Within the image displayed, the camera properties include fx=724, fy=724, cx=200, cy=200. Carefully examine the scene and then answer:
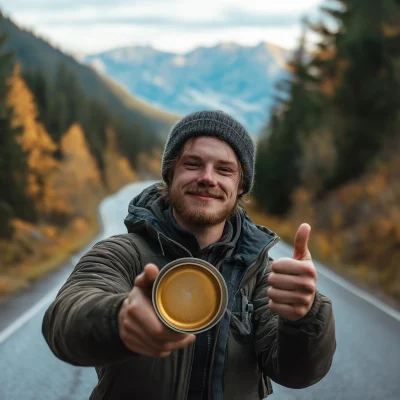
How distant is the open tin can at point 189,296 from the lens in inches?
68.6

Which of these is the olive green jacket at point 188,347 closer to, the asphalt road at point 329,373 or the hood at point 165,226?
the hood at point 165,226

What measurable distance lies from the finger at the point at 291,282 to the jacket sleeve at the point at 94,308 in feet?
1.32

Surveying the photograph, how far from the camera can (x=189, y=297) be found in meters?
1.83

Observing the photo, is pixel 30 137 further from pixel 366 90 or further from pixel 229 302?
pixel 229 302

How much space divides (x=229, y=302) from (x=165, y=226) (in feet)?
1.15

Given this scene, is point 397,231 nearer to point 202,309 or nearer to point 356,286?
A: point 356,286

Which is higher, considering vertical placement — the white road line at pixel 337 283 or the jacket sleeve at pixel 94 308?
the jacket sleeve at pixel 94 308

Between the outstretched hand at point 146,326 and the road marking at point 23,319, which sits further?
the road marking at point 23,319

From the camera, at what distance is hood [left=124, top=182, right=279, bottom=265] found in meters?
2.48

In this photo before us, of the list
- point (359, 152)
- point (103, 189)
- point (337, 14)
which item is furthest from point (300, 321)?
point (103, 189)

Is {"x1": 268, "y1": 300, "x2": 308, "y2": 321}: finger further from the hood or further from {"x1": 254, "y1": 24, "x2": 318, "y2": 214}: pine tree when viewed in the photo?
{"x1": 254, "y1": 24, "x2": 318, "y2": 214}: pine tree

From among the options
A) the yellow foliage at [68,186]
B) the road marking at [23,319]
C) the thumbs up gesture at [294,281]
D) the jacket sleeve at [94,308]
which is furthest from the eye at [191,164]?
the yellow foliage at [68,186]

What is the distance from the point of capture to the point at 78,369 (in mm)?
6926

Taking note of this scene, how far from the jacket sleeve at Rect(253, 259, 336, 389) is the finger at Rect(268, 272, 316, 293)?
160mm
